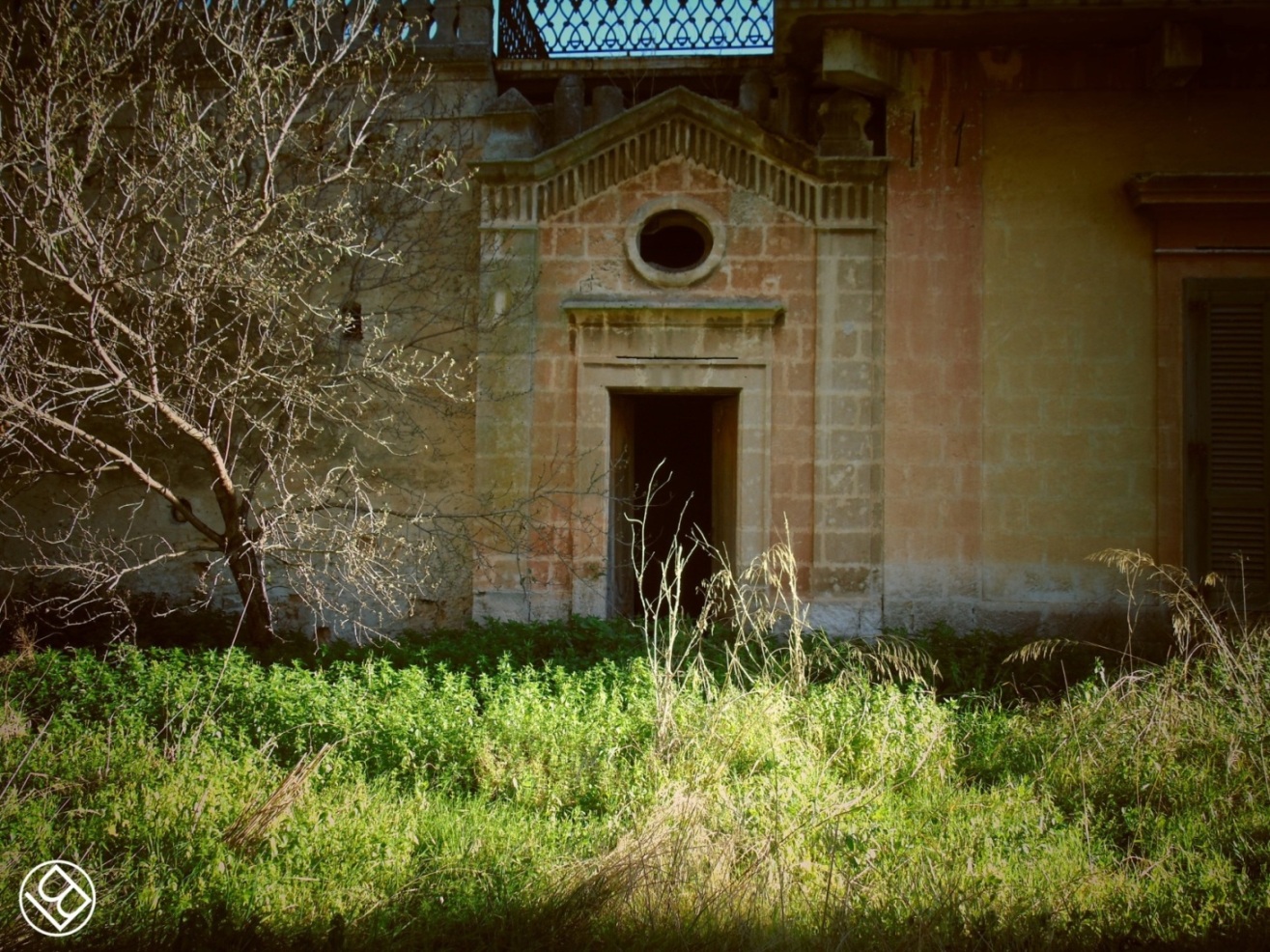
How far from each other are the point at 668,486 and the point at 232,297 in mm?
4900

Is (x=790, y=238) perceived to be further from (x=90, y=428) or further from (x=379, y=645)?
(x=90, y=428)

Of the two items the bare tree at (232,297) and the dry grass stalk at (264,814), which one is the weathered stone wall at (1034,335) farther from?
the dry grass stalk at (264,814)

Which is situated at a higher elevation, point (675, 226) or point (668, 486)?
point (675, 226)

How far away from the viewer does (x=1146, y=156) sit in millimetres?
8375

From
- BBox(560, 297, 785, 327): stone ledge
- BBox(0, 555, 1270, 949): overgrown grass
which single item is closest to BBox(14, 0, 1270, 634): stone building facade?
BBox(560, 297, 785, 327): stone ledge

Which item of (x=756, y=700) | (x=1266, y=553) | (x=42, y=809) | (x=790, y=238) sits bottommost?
(x=42, y=809)

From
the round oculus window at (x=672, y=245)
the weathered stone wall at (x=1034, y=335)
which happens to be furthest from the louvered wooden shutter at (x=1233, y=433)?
the round oculus window at (x=672, y=245)

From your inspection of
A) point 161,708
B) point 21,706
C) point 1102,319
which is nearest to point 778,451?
point 1102,319

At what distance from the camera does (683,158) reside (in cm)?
863

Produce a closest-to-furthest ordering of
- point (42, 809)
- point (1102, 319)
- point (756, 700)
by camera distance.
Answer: point (42, 809), point (756, 700), point (1102, 319)

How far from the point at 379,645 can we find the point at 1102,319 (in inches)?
235

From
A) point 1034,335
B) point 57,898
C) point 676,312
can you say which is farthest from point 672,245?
point 57,898

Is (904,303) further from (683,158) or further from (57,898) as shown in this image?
(57,898)

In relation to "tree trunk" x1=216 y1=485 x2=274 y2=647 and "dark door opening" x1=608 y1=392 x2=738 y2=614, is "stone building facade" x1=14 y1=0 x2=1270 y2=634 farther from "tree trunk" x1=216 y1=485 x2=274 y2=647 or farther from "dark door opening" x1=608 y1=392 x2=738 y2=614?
"tree trunk" x1=216 y1=485 x2=274 y2=647
